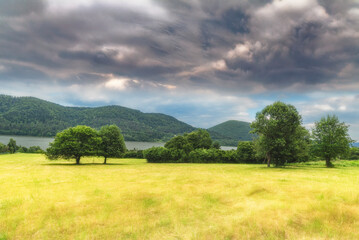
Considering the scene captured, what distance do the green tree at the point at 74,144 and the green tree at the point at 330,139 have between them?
55113mm

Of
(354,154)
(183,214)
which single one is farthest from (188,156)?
(354,154)

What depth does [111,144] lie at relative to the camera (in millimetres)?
55750

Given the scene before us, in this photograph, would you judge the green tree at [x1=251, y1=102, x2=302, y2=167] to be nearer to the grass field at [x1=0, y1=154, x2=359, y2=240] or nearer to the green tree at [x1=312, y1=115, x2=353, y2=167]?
the green tree at [x1=312, y1=115, x2=353, y2=167]

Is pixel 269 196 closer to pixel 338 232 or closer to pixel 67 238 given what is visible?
pixel 338 232

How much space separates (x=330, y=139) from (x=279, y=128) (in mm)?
13784

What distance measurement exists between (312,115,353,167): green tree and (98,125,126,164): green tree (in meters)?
49.8

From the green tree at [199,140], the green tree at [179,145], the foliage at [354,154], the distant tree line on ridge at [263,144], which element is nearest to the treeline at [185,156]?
the distant tree line on ridge at [263,144]

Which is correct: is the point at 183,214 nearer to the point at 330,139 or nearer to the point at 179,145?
the point at 330,139

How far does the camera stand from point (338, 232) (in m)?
9.42

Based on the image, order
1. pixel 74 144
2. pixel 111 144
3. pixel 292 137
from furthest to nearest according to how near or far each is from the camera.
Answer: pixel 111 144 → pixel 74 144 → pixel 292 137

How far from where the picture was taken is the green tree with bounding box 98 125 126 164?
180 feet

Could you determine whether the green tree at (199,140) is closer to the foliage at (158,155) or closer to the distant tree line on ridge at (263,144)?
the distant tree line on ridge at (263,144)

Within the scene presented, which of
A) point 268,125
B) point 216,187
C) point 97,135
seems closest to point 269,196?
point 216,187

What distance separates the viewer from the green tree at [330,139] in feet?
138
